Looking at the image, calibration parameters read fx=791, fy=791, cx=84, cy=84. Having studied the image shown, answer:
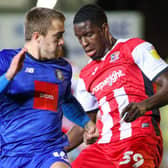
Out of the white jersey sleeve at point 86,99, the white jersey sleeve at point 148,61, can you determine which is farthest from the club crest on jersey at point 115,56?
the white jersey sleeve at point 86,99

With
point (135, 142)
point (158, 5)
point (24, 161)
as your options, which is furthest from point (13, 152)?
point (158, 5)

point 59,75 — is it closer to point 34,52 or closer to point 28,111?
point 34,52

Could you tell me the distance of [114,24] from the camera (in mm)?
15508

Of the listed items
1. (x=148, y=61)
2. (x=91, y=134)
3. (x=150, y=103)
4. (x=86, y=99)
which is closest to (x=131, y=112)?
(x=150, y=103)

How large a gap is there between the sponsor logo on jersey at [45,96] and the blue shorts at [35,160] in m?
0.40

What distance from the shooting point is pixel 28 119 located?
6.85m

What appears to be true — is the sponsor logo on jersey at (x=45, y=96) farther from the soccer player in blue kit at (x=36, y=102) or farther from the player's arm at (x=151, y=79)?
the player's arm at (x=151, y=79)

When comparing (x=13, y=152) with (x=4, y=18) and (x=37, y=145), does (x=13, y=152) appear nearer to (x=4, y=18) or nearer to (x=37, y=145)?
(x=37, y=145)

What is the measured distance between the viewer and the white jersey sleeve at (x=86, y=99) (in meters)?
7.94

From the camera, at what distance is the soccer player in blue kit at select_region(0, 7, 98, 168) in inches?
268

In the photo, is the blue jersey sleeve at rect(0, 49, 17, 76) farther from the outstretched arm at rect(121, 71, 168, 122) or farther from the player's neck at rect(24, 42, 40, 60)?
the outstretched arm at rect(121, 71, 168, 122)

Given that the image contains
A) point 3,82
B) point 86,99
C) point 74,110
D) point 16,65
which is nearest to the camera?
point 16,65

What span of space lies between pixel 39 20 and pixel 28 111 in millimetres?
809

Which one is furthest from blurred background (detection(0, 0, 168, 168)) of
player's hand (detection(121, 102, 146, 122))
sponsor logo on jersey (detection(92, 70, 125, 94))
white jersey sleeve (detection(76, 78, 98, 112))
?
player's hand (detection(121, 102, 146, 122))
